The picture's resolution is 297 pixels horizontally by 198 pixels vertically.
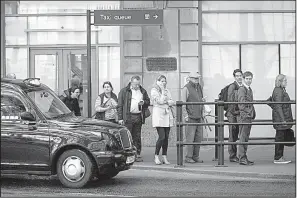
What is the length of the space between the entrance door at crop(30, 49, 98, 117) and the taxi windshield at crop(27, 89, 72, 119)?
19.9ft

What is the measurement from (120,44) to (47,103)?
20.6ft

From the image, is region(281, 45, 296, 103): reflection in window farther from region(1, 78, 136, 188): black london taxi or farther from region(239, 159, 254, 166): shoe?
region(1, 78, 136, 188): black london taxi

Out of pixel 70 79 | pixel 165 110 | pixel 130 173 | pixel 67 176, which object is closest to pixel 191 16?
pixel 70 79

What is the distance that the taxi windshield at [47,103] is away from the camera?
32.4 feet

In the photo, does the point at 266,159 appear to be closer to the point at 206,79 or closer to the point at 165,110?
the point at 165,110

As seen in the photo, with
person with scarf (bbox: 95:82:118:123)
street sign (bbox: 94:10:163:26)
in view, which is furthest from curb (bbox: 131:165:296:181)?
street sign (bbox: 94:10:163:26)

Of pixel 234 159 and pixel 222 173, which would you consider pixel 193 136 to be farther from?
pixel 222 173

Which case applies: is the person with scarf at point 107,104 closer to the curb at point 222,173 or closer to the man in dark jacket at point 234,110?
the curb at point 222,173

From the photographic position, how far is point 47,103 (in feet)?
33.6

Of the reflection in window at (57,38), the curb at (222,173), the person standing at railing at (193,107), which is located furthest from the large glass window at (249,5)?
the curb at (222,173)

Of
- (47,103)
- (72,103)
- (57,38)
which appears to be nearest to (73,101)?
(72,103)

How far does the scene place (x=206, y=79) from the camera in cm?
1648

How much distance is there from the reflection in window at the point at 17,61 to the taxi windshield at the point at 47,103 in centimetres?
629

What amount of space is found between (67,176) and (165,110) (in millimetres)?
3185
